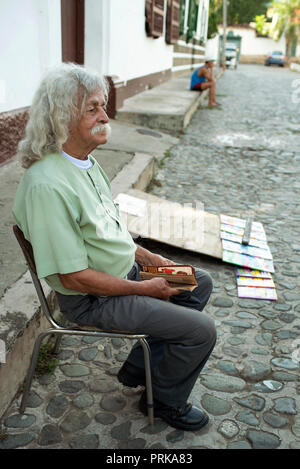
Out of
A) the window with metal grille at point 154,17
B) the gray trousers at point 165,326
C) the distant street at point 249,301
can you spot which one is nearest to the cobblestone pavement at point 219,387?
the distant street at point 249,301

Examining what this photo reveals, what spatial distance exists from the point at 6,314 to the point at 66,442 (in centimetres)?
70

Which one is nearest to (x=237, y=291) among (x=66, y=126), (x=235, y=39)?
(x=66, y=126)

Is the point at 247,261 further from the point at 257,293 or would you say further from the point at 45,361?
the point at 45,361

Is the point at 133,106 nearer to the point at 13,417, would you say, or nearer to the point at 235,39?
the point at 13,417

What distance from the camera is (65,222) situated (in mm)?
1867

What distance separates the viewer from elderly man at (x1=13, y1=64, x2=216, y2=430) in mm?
1879

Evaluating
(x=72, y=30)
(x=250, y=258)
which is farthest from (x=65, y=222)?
(x=72, y=30)

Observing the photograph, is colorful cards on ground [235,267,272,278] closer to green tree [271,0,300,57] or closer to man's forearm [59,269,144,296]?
man's forearm [59,269,144,296]

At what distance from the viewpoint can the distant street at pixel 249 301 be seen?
2367 millimetres

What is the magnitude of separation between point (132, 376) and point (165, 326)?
49 cm

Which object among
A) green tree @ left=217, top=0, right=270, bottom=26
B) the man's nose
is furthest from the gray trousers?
green tree @ left=217, top=0, right=270, bottom=26

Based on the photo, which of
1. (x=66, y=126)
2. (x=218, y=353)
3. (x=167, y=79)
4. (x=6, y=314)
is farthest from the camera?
(x=167, y=79)

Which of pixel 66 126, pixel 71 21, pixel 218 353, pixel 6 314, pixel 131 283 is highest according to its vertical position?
pixel 71 21

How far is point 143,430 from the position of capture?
2246 millimetres
